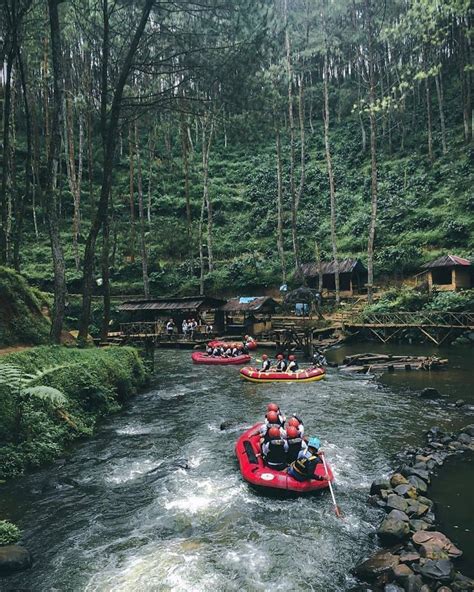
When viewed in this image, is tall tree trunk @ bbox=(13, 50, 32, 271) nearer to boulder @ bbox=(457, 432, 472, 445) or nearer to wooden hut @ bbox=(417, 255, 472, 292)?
boulder @ bbox=(457, 432, 472, 445)

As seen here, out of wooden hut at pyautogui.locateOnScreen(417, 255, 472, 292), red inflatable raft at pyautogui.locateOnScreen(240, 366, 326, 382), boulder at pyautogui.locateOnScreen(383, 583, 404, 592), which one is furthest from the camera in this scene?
wooden hut at pyautogui.locateOnScreen(417, 255, 472, 292)

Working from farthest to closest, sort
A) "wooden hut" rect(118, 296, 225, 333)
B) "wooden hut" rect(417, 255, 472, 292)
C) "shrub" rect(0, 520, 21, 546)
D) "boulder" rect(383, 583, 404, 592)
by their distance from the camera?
"wooden hut" rect(118, 296, 225, 333), "wooden hut" rect(417, 255, 472, 292), "shrub" rect(0, 520, 21, 546), "boulder" rect(383, 583, 404, 592)

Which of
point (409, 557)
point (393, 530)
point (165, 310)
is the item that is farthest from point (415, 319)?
point (409, 557)

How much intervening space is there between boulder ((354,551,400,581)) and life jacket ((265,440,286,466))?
3.28 m

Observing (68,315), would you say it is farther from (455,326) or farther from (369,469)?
(369,469)

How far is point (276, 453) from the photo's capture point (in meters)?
10.1

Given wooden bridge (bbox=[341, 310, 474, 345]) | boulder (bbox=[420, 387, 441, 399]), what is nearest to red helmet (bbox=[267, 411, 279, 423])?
boulder (bbox=[420, 387, 441, 399])

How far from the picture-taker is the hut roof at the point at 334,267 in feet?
126

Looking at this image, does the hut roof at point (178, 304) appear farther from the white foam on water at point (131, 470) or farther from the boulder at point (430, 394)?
the white foam on water at point (131, 470)

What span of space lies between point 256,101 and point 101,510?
45.5 feet

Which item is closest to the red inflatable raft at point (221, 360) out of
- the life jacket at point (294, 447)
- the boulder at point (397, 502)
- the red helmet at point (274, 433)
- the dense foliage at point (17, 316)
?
the dense foliage at point (17, 316)

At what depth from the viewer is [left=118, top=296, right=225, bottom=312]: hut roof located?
32.1 m

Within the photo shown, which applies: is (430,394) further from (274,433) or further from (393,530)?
(393,530)

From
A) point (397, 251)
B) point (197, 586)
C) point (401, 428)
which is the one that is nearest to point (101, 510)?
point (197, 586)
